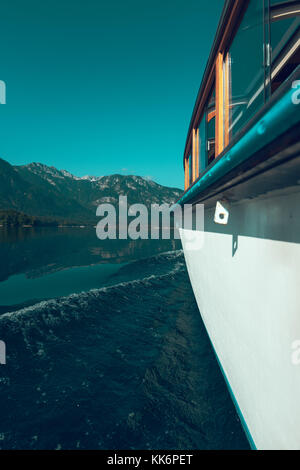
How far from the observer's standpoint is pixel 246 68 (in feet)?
8.26

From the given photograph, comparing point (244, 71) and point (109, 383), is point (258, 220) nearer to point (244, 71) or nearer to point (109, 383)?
point (244, 71)

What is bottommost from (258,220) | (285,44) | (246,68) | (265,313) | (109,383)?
(109,383)

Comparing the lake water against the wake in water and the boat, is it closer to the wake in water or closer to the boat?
the wake in water

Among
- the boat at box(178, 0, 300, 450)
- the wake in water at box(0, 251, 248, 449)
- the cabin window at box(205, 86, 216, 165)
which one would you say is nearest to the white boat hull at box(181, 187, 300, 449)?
the boat at box(178, 0, 300, 450)

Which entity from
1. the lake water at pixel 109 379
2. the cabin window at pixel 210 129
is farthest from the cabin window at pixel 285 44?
the lake water at pixel 109 379

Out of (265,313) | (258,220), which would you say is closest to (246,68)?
(258,220)

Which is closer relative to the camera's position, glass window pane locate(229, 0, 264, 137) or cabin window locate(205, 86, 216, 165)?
glass window pane locate(229, 0, 264, 137)

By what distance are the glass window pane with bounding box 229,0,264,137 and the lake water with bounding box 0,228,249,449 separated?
3.50m

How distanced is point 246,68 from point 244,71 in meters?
0.06

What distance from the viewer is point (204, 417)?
2.69 metres

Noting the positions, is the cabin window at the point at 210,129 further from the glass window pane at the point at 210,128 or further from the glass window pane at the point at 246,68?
the glass window pane at the point at 246,68

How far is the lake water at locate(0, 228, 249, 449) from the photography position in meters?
2.42

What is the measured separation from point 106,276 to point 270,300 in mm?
8647

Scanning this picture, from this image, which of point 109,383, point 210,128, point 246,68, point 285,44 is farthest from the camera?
point 210,128
